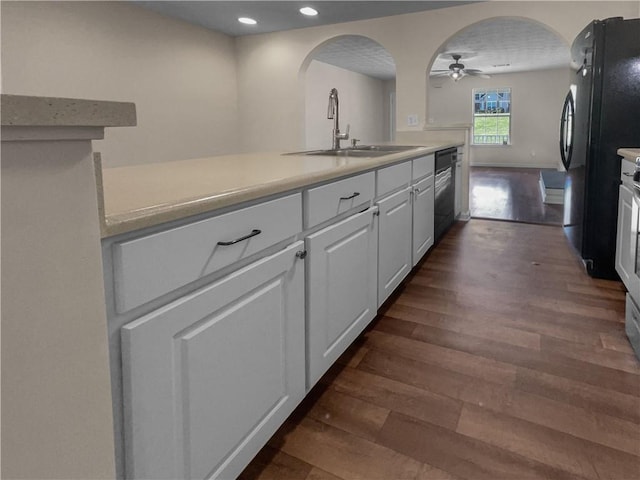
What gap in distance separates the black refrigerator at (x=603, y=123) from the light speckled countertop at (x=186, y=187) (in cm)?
190

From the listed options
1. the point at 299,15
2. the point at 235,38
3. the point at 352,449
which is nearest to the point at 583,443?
the point at 352,449

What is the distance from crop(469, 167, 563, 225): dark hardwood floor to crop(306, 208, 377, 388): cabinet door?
11.0ft

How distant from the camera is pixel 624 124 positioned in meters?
2.75

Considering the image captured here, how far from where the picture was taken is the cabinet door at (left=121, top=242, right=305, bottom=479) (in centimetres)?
83

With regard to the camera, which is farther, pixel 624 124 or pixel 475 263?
pixel 475 263

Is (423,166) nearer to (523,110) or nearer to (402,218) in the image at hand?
(402,218)

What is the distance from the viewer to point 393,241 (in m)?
2.33

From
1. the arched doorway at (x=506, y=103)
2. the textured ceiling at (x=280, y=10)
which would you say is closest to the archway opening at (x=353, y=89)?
the arched doorway at (x=506, y=103)

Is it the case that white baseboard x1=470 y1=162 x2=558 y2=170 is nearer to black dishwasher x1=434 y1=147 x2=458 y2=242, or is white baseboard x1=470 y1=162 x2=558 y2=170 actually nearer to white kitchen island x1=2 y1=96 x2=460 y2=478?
black dishwasher x1=434 y1=147 x2=458 y2=242

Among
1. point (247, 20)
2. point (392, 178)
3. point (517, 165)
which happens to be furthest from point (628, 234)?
point (517, 165)

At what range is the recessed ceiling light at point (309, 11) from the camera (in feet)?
14.5

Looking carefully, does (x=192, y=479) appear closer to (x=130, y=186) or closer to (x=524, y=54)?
(x=130, y=186)

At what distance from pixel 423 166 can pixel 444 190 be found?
0.89 m

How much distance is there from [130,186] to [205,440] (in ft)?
1.99
